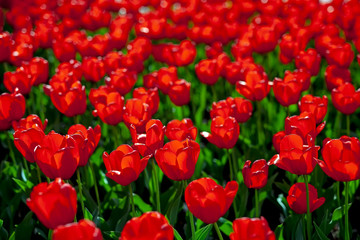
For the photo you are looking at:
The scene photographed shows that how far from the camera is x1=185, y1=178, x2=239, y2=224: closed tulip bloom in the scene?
1.53m

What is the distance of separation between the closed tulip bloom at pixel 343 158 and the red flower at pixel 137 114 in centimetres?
85

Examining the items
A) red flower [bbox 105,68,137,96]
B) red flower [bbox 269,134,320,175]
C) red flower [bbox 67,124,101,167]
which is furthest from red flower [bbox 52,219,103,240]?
red flower [bbox 105,68,137,96]

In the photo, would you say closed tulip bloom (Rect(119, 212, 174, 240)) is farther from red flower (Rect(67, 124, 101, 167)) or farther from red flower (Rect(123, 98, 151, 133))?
red flower (Rect(123, 98, 151, 133))

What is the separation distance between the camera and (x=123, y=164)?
1776 mm

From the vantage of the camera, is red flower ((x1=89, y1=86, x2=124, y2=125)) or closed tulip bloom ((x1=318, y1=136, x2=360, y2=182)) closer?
closed tulip bloom ((x1=318, y1=136, x2=360, y2=182))

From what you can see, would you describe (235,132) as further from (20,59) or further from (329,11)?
(329,11)

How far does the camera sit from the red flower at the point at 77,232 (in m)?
1.26

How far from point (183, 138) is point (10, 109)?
0.85 m

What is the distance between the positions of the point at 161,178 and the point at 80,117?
75 centimetres

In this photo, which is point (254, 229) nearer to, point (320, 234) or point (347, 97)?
point (320, 234)

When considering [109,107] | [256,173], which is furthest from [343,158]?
[109,107]

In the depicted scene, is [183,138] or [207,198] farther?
[183,138]

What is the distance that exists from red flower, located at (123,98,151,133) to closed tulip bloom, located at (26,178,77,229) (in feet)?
2.66

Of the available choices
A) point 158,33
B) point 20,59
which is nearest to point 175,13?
point 158,33
